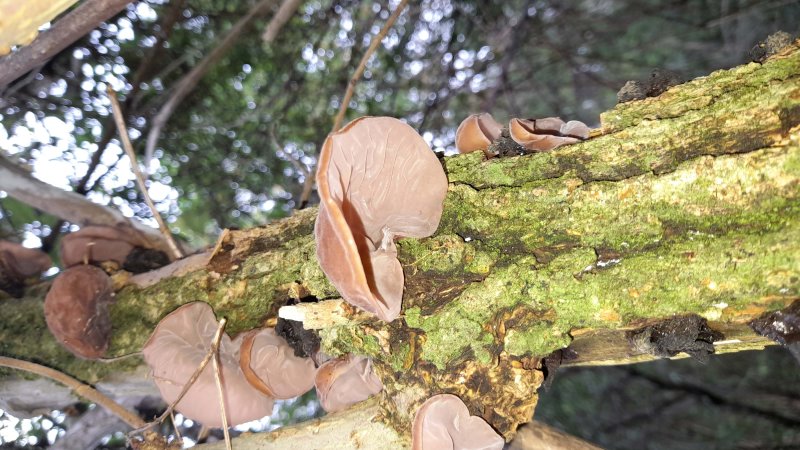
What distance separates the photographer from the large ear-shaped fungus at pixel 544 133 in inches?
65.2

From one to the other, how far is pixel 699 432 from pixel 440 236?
7.01 metres

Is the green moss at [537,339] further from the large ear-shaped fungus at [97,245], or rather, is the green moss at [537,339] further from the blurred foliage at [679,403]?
the blurred foliage at [679,403]

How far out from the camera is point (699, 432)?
22.9ft

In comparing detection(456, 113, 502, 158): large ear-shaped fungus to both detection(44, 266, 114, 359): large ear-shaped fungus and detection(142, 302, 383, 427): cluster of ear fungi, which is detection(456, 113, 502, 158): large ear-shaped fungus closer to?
detection(142, 302, 383, 427): cluster of ear fungi

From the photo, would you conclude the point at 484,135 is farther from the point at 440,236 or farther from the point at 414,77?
the point at 414,77

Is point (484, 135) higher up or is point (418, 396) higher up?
point (484, 135)

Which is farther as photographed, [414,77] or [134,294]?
[414,77]

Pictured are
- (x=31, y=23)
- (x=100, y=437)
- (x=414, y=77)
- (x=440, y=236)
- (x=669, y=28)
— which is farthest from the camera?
(x=669, y=28)

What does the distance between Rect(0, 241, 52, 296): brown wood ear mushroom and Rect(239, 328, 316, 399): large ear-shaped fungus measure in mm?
1410

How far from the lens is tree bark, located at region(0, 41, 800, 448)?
1284 millimetres

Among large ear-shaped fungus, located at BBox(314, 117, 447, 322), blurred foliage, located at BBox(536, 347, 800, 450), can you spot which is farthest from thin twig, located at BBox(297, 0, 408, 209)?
blurred foliage, located at BBox(536, 347, 800, 450)

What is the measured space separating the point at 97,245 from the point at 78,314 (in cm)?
46

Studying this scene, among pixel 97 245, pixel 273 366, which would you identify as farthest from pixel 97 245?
pixel 273 366

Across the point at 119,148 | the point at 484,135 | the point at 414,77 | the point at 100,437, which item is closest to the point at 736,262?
the point at 484,135
